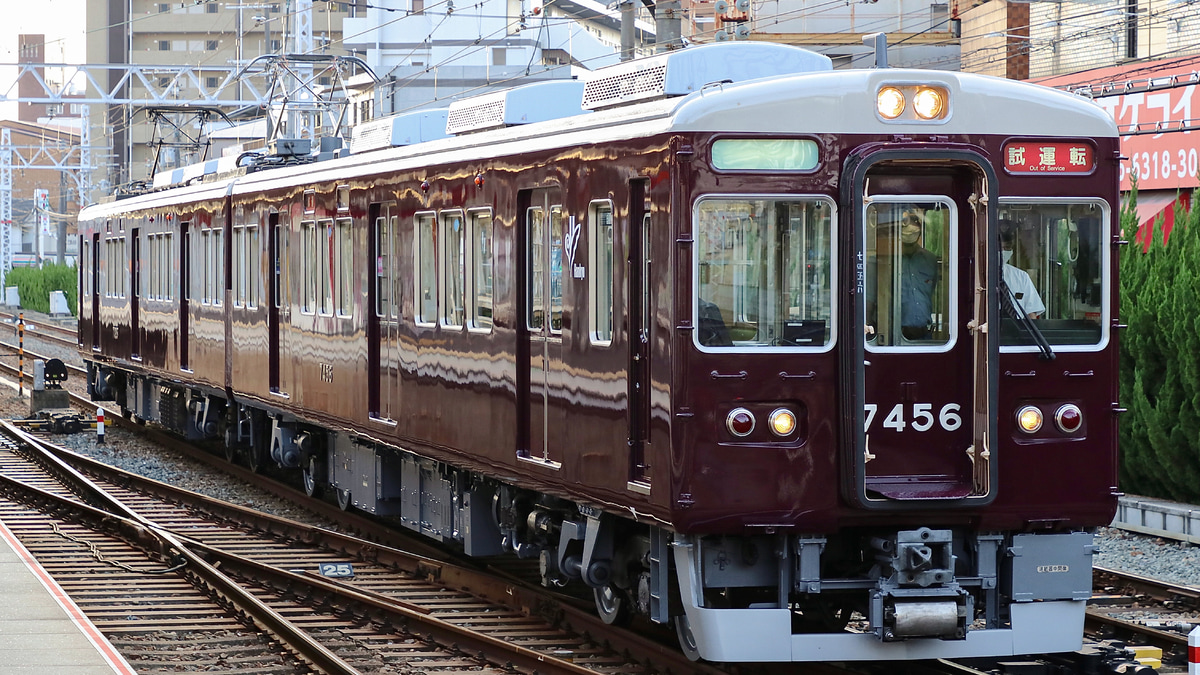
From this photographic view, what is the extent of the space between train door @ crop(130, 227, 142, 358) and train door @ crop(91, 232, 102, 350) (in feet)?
9.35

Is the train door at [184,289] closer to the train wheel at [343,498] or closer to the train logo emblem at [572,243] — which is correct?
the train wheel at [343,498]

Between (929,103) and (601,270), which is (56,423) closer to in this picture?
(601,270)

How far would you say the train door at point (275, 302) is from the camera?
15.4 m

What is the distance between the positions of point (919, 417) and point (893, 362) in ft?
0.92

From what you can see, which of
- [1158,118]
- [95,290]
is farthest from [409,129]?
[95,290]

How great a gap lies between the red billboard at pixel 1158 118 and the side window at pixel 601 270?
12.5 metres

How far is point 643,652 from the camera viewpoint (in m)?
9.07

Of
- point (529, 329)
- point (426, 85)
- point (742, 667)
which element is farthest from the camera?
point (426, 85)

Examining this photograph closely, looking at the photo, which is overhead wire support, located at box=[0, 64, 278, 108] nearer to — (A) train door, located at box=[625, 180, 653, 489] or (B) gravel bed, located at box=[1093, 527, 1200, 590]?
(B) gravel bed, located at box=[1093, 527, 1200, 590]

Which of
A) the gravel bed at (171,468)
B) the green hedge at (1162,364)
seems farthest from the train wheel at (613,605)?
the green hedge at (1162,364)

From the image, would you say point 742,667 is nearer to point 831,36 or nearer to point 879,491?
point 879,491

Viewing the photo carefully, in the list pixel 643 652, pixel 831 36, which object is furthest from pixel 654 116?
pixel 831 36

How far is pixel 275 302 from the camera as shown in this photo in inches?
615

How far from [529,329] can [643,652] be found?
1.87 m
